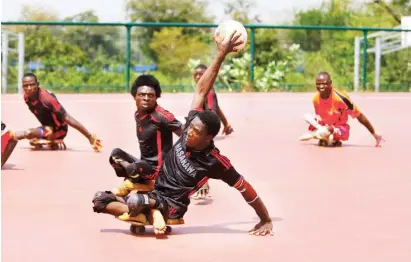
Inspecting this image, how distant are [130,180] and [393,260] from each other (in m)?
2.90

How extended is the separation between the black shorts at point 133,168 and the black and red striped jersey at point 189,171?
1.17 m

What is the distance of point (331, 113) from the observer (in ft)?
47.7

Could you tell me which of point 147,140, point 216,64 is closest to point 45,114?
point 147,140

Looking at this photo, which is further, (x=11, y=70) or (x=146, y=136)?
(x=11, y=70)

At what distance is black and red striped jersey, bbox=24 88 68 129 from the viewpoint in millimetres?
13531

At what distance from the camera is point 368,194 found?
32.7ft

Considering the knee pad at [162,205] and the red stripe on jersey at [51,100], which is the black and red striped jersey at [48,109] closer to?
the red stripe on jersey at [51,100]

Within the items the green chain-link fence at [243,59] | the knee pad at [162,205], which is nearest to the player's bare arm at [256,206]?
the knee pad at [162,205]

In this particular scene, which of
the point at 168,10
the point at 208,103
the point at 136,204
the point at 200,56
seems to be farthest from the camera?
the point at 168,10

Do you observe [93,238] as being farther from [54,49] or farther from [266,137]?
[54,49]

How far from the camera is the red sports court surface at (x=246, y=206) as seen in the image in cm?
730

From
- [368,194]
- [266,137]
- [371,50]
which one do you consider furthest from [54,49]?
[368,194]

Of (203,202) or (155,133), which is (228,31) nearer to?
(155,133)

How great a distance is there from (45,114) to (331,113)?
3.84 meters
